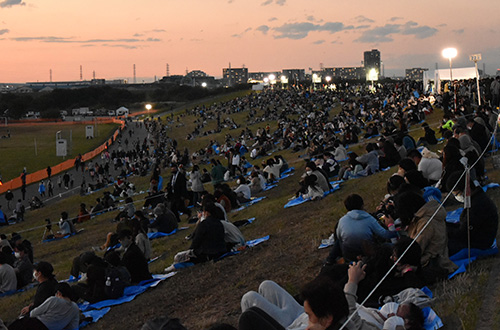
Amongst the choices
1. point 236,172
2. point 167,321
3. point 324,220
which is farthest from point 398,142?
point 167,321

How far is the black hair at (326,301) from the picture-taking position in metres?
4.34

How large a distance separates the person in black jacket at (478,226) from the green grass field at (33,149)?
49.6m

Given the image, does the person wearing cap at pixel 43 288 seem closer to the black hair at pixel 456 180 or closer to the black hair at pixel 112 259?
the black hair at pixel 112 259

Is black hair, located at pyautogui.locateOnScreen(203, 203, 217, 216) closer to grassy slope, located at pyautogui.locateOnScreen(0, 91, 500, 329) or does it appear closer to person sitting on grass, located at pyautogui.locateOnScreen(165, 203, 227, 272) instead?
person sitting on grass, located at pyautogui.locateOnScreen(165, 203, 227, 272)

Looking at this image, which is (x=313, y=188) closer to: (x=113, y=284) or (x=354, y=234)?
(x=113, y=284)

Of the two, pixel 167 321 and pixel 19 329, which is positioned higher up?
pixel 167 321

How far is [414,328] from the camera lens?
5.24 m

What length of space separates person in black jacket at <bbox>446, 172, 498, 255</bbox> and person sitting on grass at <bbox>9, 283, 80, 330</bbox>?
5804 millimetres

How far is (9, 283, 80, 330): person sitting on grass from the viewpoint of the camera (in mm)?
8445

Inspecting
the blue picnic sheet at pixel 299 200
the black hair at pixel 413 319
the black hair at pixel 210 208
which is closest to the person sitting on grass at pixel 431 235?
the black hair at pixel 413 319

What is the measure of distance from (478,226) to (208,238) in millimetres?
5581

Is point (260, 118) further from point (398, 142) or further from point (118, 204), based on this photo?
point (398, 142)

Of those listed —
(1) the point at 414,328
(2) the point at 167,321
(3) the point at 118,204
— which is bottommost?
(3) the point at 118,204

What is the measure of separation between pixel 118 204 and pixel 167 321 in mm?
24867
